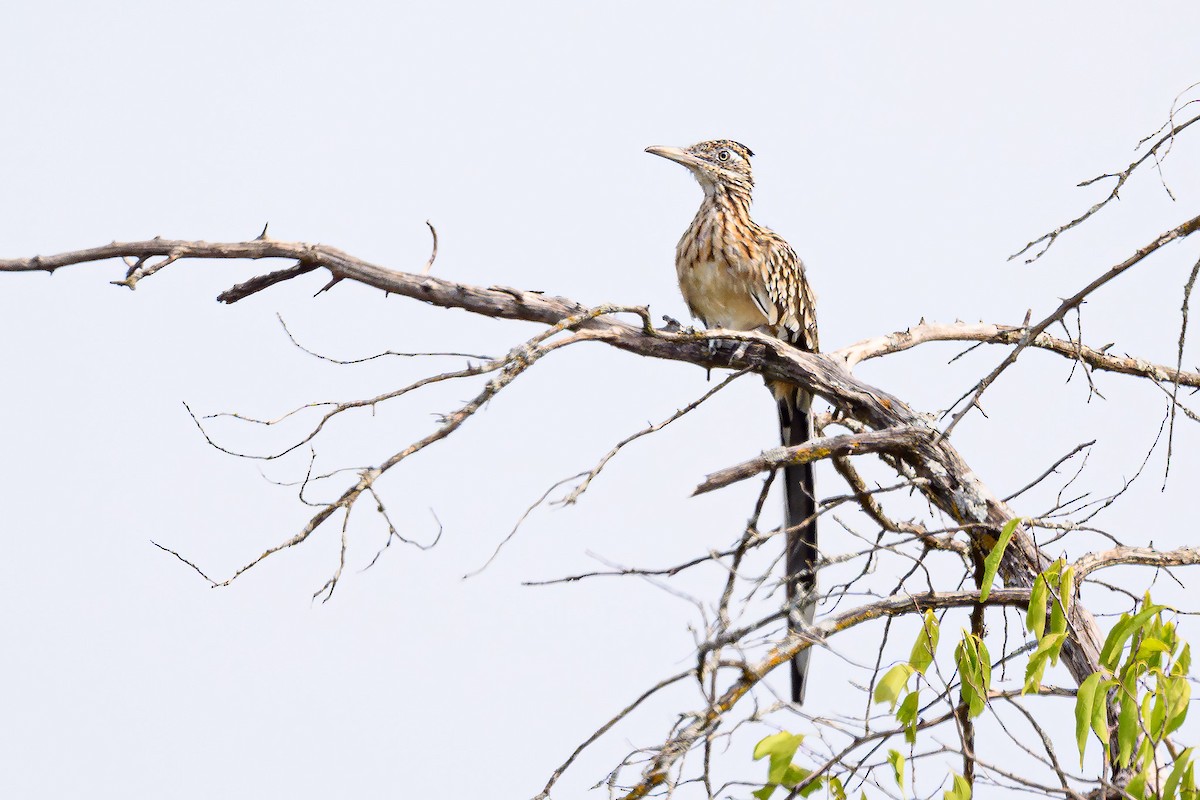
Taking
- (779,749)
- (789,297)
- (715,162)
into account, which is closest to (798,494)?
(789,297)

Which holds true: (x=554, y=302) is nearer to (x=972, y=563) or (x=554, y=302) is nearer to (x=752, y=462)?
(x=752, y=462)

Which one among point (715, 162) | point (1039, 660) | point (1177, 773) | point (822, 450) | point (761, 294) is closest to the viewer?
point (1177, 773)

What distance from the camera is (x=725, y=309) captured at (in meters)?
4.97

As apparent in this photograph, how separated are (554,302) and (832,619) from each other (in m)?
1.25

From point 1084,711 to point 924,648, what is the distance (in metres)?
0.39

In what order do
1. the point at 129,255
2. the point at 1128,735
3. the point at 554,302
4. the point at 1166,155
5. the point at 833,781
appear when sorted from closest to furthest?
the point at 1128,735, the point at 833,781, the point at 1166,155, the point at 129,255, the point at 554,302

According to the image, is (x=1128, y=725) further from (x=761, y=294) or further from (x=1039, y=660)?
(x=761, y=294)

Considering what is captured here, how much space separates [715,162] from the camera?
5.37m

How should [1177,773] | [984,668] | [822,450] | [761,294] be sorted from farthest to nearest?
[761,294]
[822,450]
[984,668]
[1177,773]

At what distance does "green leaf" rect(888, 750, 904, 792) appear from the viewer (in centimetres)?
256

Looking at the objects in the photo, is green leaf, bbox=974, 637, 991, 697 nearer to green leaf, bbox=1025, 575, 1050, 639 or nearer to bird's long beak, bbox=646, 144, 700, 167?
green leaf, bbox=1025, 575, 1050, 639

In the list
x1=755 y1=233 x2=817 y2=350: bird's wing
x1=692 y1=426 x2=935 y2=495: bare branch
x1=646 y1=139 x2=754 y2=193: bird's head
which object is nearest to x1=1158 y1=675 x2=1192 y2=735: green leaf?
x1=692 y1=426 x2=935 y2=495: bare branch

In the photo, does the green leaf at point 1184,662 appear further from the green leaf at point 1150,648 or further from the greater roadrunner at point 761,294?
the greater roadrunner at point 761,294

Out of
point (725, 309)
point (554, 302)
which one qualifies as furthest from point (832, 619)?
point (725, 309)
